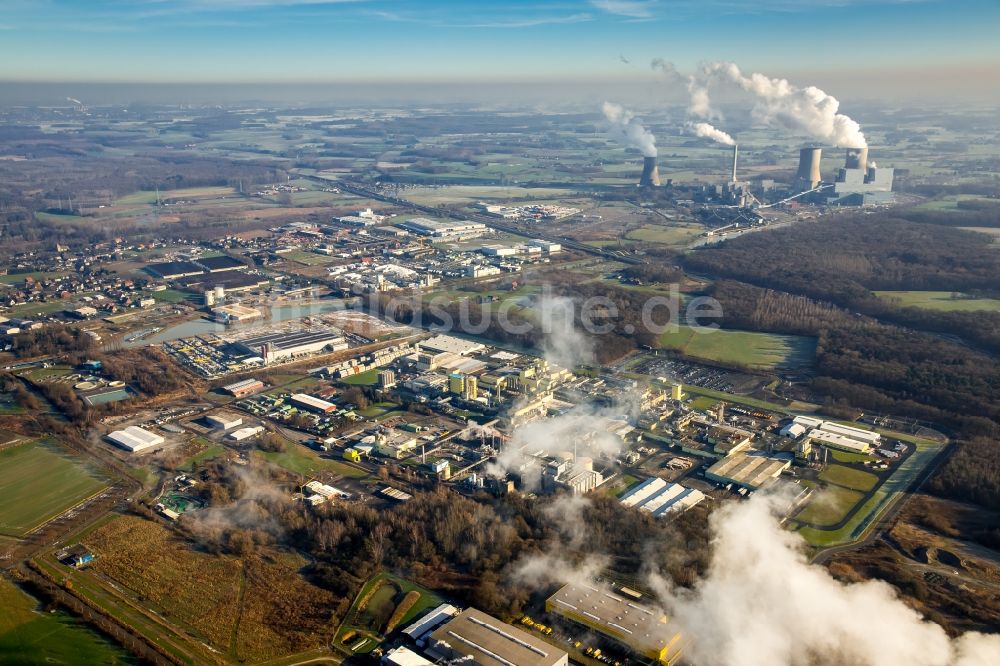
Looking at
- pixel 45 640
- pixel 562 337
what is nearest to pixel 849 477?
pixel 562 337

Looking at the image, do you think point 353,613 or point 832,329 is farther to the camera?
point 832,329

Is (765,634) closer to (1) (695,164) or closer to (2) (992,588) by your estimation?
(2) (992,588)

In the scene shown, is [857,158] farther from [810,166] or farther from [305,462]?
[305,462]

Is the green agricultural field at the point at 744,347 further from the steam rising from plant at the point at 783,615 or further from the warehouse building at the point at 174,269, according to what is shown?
the warehouse building at the point at 174,269

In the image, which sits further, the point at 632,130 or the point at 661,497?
the point at 632,130

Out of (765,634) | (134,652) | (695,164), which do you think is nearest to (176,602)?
(134,652)

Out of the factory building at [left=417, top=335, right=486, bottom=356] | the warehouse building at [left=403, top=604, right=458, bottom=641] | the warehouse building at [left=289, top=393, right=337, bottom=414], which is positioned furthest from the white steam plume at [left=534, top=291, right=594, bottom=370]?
Answer: the warehouse building at [left=403, top=604, right=458, bottom=641]
